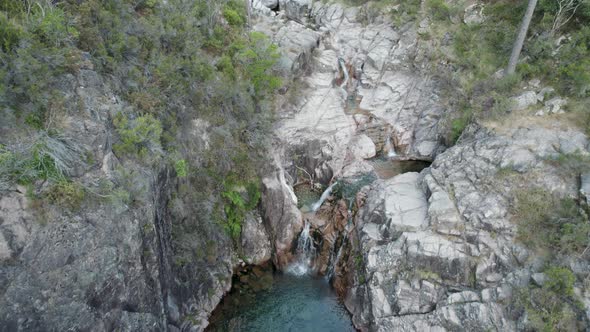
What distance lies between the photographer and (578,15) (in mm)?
19266

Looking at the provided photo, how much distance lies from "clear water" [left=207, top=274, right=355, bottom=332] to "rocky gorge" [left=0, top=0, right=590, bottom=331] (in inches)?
25.3

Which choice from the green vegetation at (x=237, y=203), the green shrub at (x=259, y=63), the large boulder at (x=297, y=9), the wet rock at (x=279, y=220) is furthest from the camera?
the large boulder at (x=297, y=9)

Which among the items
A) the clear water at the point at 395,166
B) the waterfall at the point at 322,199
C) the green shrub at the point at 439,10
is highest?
the green shrub at the point at 439,10

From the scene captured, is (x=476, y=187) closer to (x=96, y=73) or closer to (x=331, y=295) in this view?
(x=331, y=295)

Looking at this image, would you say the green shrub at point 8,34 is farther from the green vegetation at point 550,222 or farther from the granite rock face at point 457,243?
the green vegetation at point 550,222

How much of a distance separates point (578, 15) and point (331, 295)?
19751 millimetres

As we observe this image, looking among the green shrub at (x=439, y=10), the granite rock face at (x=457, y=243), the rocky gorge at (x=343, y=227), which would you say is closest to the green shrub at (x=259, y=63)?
the rocky gorge at (x=343, y=227)

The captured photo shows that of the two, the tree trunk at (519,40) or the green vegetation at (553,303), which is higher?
the tree trunk at (519,40)

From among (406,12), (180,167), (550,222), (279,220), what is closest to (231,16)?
(180,167)

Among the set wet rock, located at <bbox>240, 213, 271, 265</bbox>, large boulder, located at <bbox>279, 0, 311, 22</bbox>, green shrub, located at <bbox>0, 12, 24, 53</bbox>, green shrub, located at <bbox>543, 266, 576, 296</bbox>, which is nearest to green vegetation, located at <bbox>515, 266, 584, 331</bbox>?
green shrub, located at <bbox>543, 266, 576, 296</bbox>

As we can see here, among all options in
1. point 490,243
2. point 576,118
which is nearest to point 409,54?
point 576,118

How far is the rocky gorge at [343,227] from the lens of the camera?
34.3 feet

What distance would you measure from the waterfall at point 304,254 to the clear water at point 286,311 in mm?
865

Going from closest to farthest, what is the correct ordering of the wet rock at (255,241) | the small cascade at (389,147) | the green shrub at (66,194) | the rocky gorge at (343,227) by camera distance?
the green shrub at (66,194) < the rocky gorge at (343,227) < the wet rock at (255,241) < the small cascade at (389,147)
